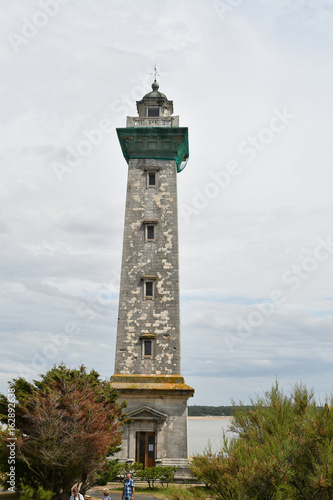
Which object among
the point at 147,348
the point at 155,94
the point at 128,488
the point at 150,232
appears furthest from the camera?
the point at 155,94

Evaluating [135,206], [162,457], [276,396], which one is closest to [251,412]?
[276,396]

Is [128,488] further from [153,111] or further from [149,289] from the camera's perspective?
[153,111]

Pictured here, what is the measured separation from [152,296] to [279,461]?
46.8 ft

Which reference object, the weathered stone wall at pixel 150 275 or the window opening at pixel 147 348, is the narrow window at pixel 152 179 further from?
the window opening at pixel 147 348

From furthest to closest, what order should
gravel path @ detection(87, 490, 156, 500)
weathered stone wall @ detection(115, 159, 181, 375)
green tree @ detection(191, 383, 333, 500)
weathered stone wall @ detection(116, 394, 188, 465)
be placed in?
1. weathered stone wall @ detection(115, 159, 181, 375)
2. weathered stone wall @ detection(116, 394, 188, 465)
3. gravel path @ detection(87, 490, 156, 500)
4. green tree @ detection(191, 383, 333, 500)

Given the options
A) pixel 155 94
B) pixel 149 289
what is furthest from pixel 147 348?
pixel 155 94

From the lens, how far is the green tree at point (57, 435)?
13.8 m

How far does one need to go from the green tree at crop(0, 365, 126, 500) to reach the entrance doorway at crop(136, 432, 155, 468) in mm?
7159

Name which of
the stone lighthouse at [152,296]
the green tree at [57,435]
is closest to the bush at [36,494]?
the green tree at [57,435]

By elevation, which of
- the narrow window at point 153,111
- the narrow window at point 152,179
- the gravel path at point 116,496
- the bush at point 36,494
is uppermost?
the narrow window at point 153,111

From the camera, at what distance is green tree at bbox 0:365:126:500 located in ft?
45.4

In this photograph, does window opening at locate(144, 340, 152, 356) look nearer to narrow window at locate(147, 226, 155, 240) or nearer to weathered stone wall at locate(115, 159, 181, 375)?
weathered stone wall at locate(115, 159, 181, 375)

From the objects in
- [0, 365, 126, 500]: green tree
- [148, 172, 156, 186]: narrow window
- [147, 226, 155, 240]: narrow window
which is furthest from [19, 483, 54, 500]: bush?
[148, 172, 156, 186]: narrow window

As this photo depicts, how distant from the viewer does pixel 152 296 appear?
2505cm
